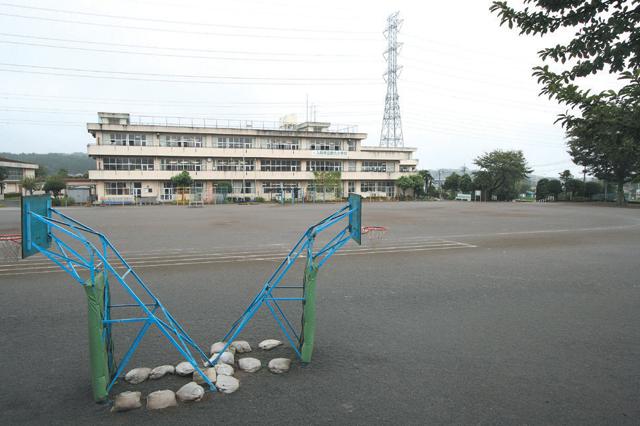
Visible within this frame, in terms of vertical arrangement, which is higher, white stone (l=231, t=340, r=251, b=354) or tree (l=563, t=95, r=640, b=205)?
tree (l=563, t=95, r=640, b=205)

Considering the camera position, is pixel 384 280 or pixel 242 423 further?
pixel 384 280

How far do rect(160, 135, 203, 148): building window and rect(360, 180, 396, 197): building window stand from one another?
80.9 feet

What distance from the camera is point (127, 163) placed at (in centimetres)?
4991

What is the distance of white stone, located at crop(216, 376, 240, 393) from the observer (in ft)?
13.7

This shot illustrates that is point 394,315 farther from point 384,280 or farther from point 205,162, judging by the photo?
point 205,162

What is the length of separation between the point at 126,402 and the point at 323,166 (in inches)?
2278

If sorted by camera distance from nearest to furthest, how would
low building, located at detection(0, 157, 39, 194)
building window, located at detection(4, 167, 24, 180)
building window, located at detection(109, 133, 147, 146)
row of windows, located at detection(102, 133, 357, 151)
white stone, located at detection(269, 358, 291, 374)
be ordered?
white stone, located at detection(269, 358, 291, 374)
building window, located at detection(109, 133, 147, 146)
row of windows, located at detection(102, 133, 357, 151)
low building, located at detection(0, 157, 39, 194)
building window, located at detection(4, 167, 24, 180)

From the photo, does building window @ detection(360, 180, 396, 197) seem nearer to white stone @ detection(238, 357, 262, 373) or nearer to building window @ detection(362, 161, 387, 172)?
building window @ detection(362, 161, 387, 172)

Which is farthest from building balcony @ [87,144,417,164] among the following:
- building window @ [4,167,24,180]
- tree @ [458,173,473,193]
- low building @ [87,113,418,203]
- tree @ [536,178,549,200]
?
building window @ [4,167,24,180]

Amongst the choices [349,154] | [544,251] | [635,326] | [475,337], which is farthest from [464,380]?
[349,154]

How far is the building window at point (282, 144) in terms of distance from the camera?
5794cm

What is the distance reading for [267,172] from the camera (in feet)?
187

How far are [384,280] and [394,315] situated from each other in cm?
249

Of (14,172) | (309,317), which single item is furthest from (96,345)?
(14,172)
